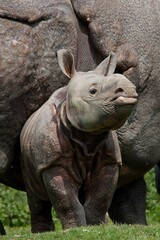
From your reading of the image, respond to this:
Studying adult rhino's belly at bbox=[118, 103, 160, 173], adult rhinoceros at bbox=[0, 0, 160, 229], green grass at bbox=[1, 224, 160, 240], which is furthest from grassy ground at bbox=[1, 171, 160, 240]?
adult rhino's belly at bbox=[118, 103, 160, 173]

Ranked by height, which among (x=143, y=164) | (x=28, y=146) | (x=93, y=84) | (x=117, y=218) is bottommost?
(x=117, y=218)

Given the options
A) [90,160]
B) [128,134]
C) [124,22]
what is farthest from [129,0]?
[90,160]

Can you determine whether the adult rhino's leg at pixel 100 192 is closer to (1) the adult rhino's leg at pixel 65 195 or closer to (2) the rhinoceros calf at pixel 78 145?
(2) the rhinoceros calf at pixel 78 145

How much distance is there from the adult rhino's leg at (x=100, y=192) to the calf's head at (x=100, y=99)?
0.50 m

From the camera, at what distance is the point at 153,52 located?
11.5 metres

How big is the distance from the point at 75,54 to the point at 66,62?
78 centimetres

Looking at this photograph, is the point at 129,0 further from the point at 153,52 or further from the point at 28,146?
the point at 28,146

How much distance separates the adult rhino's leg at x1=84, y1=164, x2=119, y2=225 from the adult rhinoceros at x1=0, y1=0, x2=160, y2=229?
119cm


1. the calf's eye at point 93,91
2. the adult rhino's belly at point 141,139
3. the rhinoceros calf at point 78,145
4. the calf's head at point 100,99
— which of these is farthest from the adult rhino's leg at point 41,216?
the calf's eye at point 93,91

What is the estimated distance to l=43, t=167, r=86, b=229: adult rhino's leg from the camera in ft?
33.4

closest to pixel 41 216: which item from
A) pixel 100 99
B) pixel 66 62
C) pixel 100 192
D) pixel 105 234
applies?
pixel 100 192

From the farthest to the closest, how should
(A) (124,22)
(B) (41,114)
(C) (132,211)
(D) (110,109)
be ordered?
(C) (132,211) < (A) (124,22) < (B) (41,114) < (D) (110,109)

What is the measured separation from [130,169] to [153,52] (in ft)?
3.71

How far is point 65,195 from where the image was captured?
1018cm
